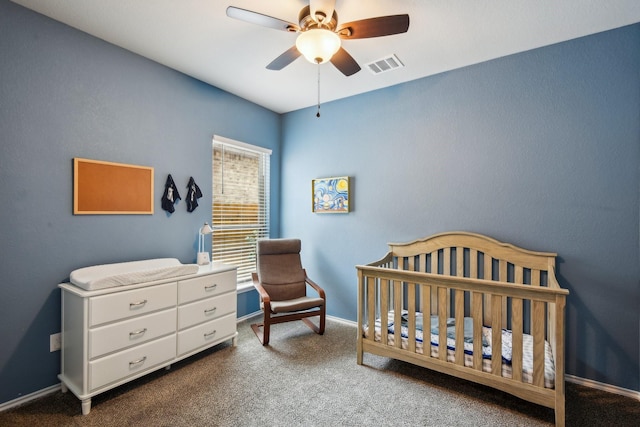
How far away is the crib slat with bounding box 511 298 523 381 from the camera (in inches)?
76.2

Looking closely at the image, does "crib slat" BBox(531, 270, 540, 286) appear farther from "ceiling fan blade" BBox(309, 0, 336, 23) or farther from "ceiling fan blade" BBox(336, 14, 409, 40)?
"ceiling fan blade" BBox(309, 0, 336, 23)

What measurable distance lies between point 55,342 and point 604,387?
13.3 ft

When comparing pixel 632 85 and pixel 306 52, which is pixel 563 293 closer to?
pixel 632 85

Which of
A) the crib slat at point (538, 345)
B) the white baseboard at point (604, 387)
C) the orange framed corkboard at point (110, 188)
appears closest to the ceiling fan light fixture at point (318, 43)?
the orange framed corkboard at point (110, 188)

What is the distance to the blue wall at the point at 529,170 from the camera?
2.22m

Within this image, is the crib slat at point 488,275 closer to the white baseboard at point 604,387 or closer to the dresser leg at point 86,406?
the white baseboard at point 604,387

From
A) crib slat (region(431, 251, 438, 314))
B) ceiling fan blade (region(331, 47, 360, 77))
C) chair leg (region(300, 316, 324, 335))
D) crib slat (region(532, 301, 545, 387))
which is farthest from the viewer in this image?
chair leg (region(300, 316, 324, 335))

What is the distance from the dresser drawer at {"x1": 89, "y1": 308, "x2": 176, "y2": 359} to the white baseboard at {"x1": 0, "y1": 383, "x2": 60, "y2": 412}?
576 mm

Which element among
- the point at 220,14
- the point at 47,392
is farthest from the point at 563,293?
the point at 47,392

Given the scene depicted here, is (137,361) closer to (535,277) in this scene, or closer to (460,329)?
(460,329)

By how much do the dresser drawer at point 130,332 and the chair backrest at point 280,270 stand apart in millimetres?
1113

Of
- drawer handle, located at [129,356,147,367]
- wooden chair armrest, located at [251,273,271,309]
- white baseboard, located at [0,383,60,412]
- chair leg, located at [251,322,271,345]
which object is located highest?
wooden chair armrest, located at [251,273,271,309]

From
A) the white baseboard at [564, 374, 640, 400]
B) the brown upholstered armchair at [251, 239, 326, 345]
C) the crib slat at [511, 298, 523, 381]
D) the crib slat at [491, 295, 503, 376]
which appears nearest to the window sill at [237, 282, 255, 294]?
the brown upholstered armchair at [251, 239, 326, 345]

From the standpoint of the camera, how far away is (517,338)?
1.94 metres
